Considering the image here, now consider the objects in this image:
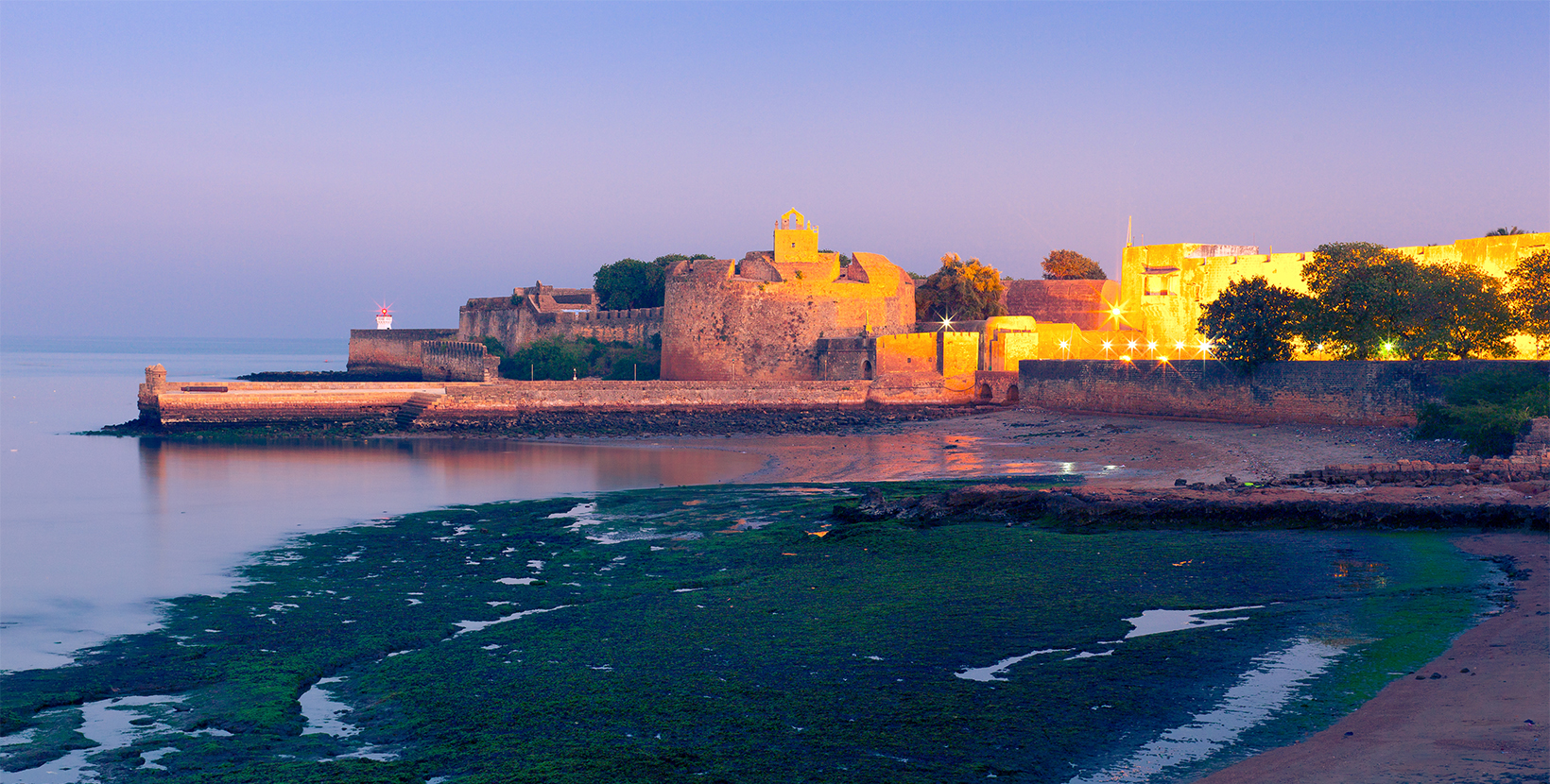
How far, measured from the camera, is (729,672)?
20.4 ft

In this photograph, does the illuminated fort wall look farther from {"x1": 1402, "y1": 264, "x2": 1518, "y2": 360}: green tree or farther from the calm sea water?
the calm sea water

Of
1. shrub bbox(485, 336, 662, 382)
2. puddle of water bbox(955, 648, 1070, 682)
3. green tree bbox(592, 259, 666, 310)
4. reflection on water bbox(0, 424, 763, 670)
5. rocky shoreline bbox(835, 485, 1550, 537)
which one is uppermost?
green tree bbox(592, 259, 666, 310)

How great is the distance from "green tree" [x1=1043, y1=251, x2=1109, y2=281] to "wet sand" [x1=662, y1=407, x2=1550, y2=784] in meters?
19.9

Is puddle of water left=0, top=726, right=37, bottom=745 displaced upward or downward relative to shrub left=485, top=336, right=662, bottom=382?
downward

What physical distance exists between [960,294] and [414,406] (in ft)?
67.6

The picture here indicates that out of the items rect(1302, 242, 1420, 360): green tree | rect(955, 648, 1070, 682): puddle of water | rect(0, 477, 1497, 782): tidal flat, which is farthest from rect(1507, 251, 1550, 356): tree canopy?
rect(955, 648, 1070, 682): puddle of water

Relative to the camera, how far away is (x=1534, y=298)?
22.5m

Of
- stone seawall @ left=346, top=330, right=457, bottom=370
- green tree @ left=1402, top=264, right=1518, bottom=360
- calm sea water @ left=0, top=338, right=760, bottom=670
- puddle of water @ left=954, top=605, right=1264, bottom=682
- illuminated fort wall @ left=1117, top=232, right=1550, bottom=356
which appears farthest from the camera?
stone seawall @ left=346, top=330, right=457, bottom=370

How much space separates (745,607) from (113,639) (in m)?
4.28

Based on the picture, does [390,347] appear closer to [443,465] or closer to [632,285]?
[632,285]

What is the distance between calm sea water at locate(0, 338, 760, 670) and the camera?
9.60 meters

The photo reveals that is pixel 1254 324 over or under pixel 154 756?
over

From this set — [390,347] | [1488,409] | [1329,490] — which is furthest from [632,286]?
[1329,490]

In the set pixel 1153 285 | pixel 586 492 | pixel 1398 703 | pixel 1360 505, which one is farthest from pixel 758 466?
pixel 1153 285
